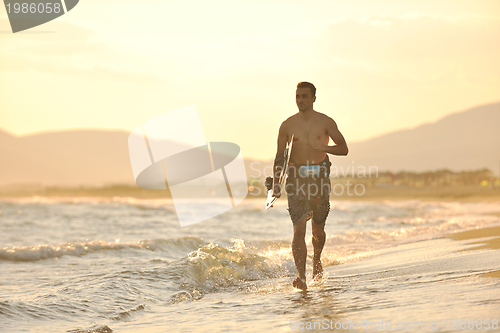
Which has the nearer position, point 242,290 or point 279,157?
point 279,157

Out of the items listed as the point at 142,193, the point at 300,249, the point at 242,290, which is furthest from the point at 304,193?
the point at 142,193

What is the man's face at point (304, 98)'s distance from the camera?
5047mm

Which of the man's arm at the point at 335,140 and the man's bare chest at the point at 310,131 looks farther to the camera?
the man's bare chest at the point at 310,131

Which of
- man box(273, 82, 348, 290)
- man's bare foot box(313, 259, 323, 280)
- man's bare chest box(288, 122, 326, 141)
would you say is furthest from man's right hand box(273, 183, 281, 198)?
man's bare foot box(313, 259, 323, 280)

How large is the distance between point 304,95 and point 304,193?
1072 mm

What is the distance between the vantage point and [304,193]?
511 centimetres

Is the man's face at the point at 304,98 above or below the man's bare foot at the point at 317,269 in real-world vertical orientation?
above

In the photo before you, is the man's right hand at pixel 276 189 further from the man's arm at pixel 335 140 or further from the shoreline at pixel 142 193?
the shoreline at pixel 142 193

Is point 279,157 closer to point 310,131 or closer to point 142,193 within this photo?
point 310,131

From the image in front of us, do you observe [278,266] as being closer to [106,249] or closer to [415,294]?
[415,294]

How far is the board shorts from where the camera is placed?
510 cm

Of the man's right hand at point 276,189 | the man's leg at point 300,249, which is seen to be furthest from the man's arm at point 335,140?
the man's leg at point 300,249

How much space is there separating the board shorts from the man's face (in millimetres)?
736

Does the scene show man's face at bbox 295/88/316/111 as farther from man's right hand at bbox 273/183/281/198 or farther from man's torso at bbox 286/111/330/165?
man's right hand at bbox 273/183/281/198
